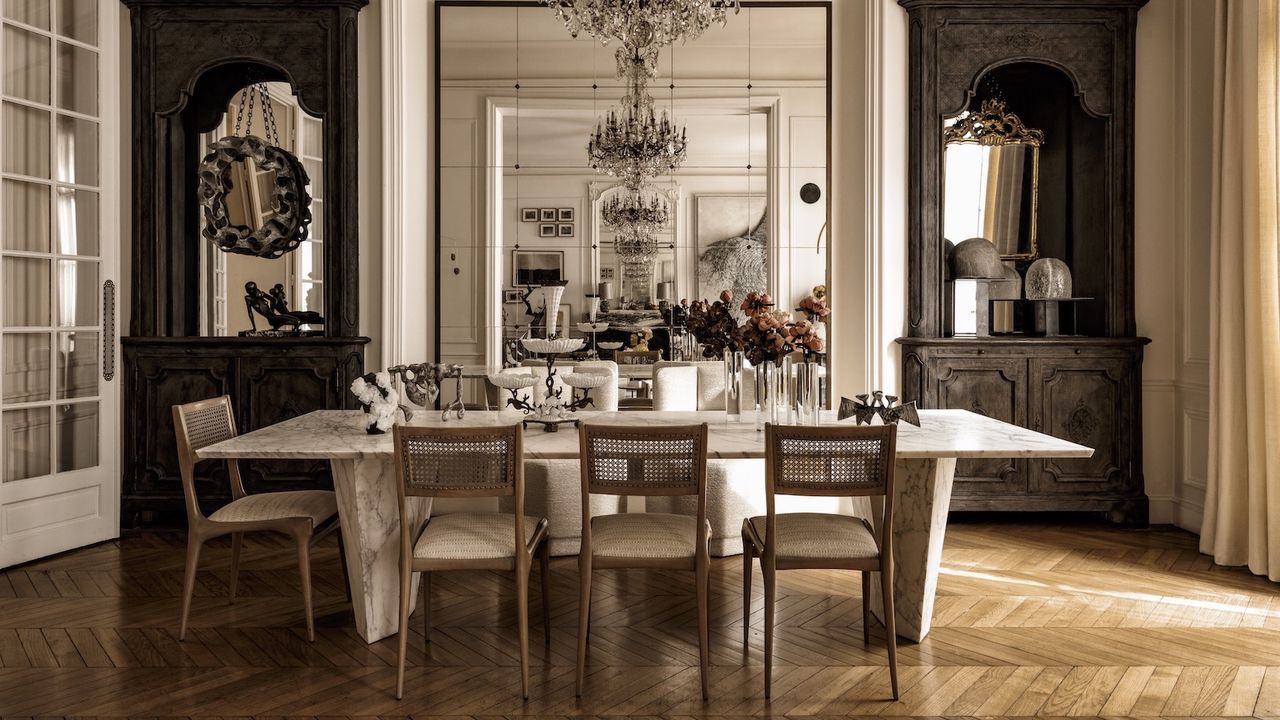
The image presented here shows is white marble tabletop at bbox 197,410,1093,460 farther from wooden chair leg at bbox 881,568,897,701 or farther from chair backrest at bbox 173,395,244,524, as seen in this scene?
wooden chair leg at bbox 881,568,897,701

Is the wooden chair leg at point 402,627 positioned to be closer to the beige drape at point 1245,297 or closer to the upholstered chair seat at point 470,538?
the upholstered chair seat at point 470,538

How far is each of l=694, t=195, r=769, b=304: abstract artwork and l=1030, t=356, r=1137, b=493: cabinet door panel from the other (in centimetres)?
172

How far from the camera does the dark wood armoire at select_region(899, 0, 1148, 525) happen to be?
5.25m

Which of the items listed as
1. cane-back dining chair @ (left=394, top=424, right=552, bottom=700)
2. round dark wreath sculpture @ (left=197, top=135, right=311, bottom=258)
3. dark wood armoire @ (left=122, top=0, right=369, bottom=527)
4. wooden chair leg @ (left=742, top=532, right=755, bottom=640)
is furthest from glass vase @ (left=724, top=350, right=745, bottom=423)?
round dark wreath sculpture @ (left=197, top=135, right=311, bottom=258)

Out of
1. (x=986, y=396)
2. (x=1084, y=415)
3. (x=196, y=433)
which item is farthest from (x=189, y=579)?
(x=1084, y=415)

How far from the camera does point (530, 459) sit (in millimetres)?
3252

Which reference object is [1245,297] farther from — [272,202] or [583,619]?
[272,202]

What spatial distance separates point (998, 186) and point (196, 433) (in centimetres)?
485

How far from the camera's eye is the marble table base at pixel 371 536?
10.8 ft

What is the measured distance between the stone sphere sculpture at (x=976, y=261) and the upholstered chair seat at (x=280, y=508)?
389 centimetres

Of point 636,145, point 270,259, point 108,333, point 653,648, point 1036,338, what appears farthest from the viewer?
point 270,259

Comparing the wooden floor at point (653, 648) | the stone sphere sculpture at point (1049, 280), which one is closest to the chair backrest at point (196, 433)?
the wooden floor at point (653, 648)

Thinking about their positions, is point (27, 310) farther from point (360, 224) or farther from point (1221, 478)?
point (1221, 478)

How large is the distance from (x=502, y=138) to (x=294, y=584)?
289 cm
